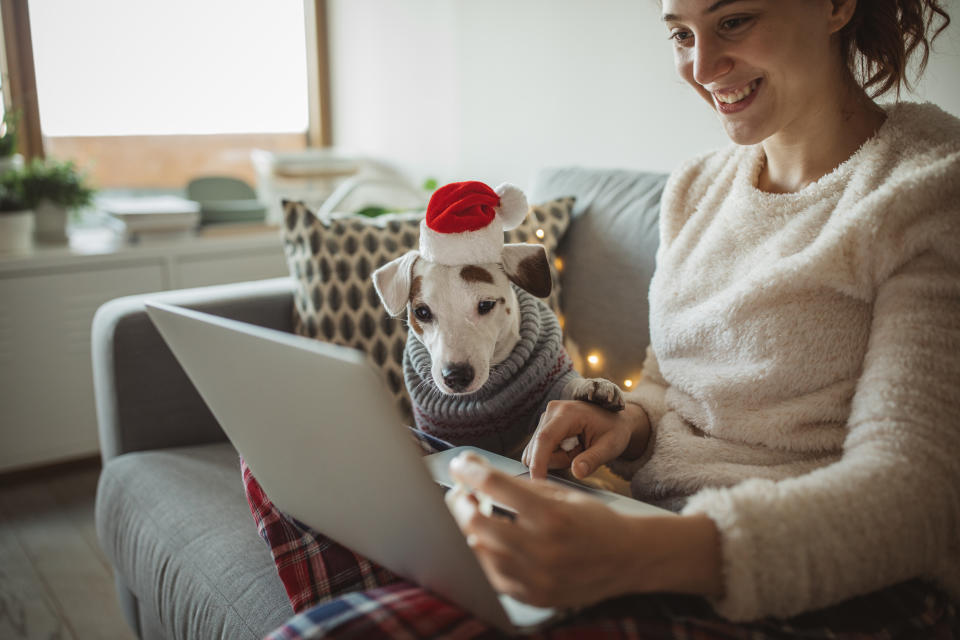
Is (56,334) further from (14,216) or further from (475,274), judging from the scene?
(475,274)

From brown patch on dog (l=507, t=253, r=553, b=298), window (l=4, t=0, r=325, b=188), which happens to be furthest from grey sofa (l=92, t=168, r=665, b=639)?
window (l=4, t=0, r=325, b=188)

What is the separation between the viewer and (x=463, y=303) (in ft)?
3.29

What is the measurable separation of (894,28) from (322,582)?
3.12 feet

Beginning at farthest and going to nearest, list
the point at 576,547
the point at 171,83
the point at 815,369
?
the point at 171,83 < the point at 815,369 < the point at 576,547

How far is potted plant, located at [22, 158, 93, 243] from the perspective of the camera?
2.30m

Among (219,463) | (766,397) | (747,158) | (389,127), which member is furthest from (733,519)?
(389,127)

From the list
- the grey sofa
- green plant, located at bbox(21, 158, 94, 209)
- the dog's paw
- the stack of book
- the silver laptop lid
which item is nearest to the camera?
the silver laptop lid

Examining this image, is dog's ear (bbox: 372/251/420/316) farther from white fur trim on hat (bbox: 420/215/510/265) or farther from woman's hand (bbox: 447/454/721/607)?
woman's hand (bbox: 447/454/721/607)

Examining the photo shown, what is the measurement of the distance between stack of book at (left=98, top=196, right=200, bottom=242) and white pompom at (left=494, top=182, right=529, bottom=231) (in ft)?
5.86

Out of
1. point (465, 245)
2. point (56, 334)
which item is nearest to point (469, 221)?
point (465, 245)

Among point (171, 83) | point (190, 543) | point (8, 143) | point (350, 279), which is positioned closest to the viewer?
point (190, 543)

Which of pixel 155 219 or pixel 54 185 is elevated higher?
pixel 54 185

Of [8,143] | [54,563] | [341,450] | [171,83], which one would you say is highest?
[171,83]

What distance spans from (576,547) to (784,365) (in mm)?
395
